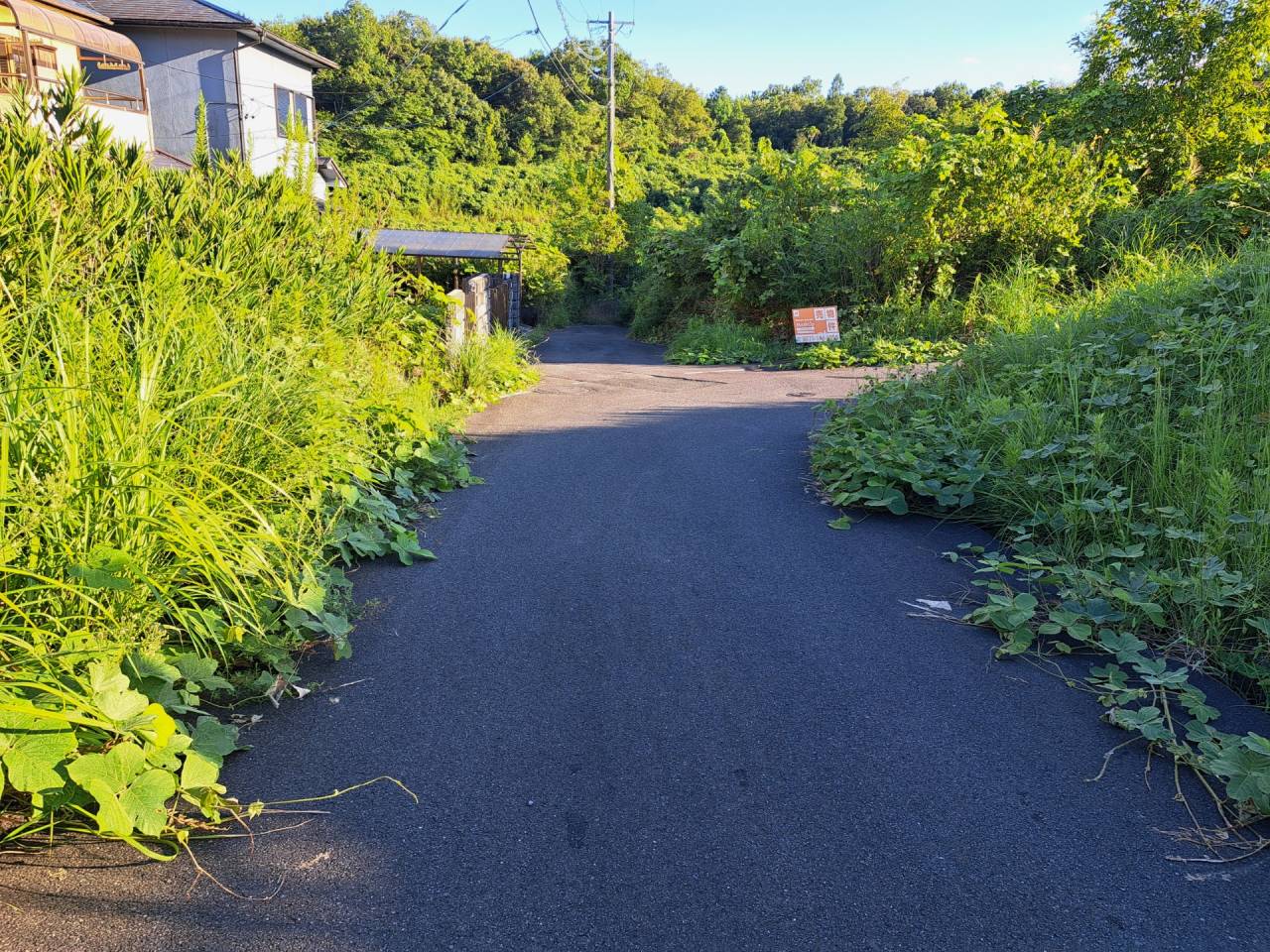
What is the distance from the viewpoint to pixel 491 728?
10.1 feet

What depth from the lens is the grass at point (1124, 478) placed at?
3.43 metres

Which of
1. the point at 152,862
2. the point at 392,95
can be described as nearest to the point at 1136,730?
the point at 152,862

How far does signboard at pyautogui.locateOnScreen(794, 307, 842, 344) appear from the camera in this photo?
55.5 ft

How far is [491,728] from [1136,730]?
230 cm

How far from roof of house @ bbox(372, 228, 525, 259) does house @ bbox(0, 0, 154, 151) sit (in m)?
6.52

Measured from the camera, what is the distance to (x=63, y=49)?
1527cm

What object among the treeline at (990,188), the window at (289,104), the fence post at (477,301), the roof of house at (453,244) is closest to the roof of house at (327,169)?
the window at (289,104)

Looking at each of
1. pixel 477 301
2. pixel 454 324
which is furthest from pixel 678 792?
pixel 477 301

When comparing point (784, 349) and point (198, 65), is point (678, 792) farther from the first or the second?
point (198, 65)

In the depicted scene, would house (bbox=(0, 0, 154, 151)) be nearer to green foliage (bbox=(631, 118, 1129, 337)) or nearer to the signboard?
the signboard

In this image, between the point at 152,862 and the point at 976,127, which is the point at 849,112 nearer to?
the point at 976,127

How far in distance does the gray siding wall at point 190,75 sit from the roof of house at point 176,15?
0.28 meters

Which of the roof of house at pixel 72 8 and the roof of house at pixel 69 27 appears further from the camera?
the roof of house at pixel 72 8

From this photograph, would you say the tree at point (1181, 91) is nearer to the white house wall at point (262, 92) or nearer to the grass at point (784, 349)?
the grass at point (784, 349)
